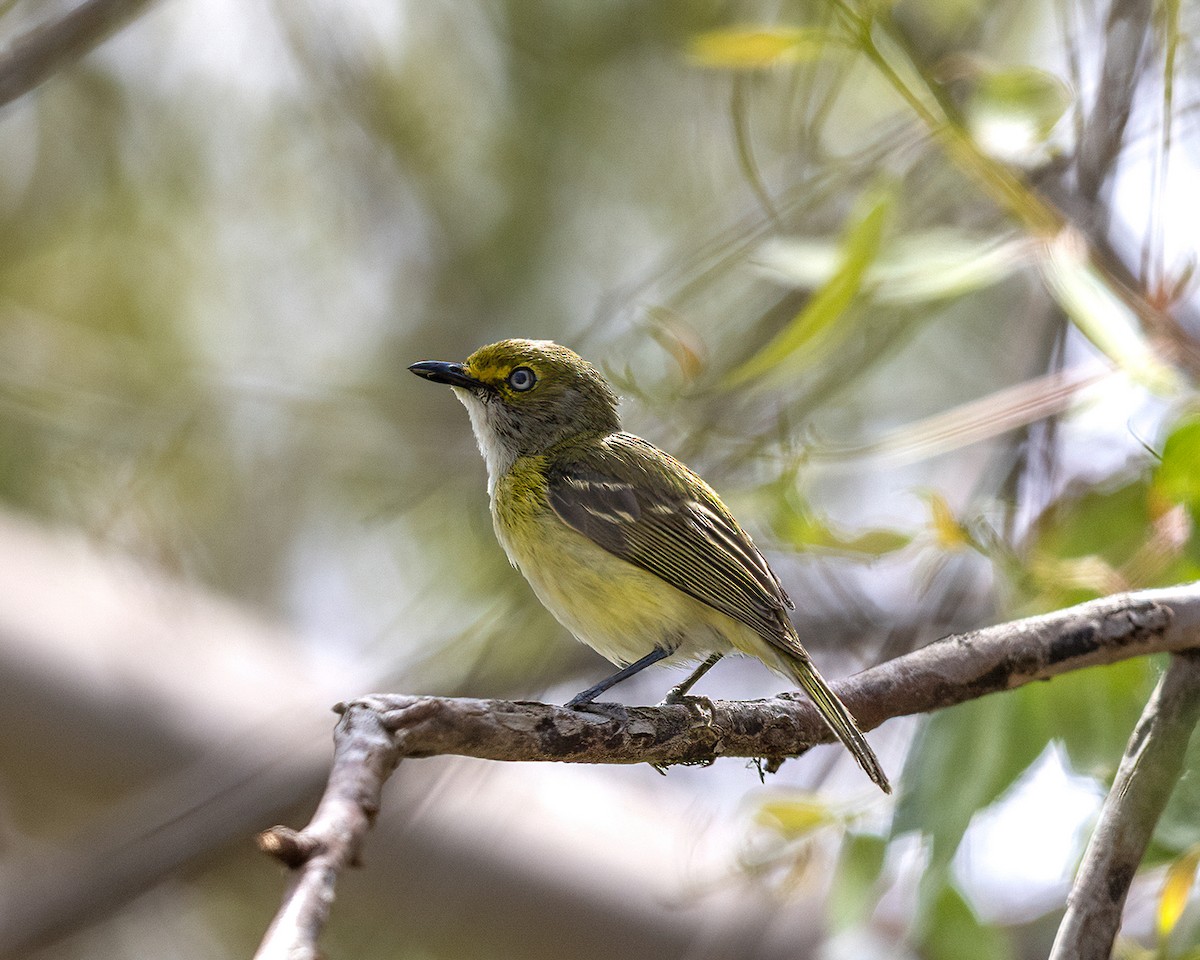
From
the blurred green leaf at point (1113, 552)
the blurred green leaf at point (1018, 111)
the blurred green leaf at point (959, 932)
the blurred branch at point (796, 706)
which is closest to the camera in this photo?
the blurred branch at point (796, 706)

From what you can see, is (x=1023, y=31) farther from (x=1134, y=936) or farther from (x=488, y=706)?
(x=488, y=706)

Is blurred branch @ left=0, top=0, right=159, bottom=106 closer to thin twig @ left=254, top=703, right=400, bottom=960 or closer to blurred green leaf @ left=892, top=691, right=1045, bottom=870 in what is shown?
thin twig @ left=254, top=703, right=400, bottom=960

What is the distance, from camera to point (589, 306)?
20.0 feet

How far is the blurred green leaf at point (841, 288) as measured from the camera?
3.06m

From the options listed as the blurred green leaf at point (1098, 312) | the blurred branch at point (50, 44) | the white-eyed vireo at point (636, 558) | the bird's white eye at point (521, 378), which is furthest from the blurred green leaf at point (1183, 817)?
the blurred branch at point (50, 44)

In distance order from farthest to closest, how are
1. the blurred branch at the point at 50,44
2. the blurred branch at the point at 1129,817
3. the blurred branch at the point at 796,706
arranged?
the blurred branch at the point at 50,44
the blurred branch at the point at 1129,817
the blurred branch at the point at 796,706

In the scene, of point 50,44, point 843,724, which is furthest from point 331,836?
point 50,44

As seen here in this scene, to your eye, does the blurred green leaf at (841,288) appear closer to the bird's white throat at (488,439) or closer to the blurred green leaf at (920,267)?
the blurred green leaf at (920,267)

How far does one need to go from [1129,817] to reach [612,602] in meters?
1.31

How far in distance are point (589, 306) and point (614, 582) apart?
312 centimetres

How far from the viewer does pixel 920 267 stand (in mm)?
3316

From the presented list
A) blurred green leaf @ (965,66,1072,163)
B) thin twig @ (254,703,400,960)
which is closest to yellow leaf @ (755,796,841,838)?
thin twig @ (254,703,400,960)

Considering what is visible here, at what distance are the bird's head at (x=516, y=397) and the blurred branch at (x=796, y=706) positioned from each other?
4.41 feet

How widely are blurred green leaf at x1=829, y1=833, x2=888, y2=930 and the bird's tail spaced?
0.42 metres
